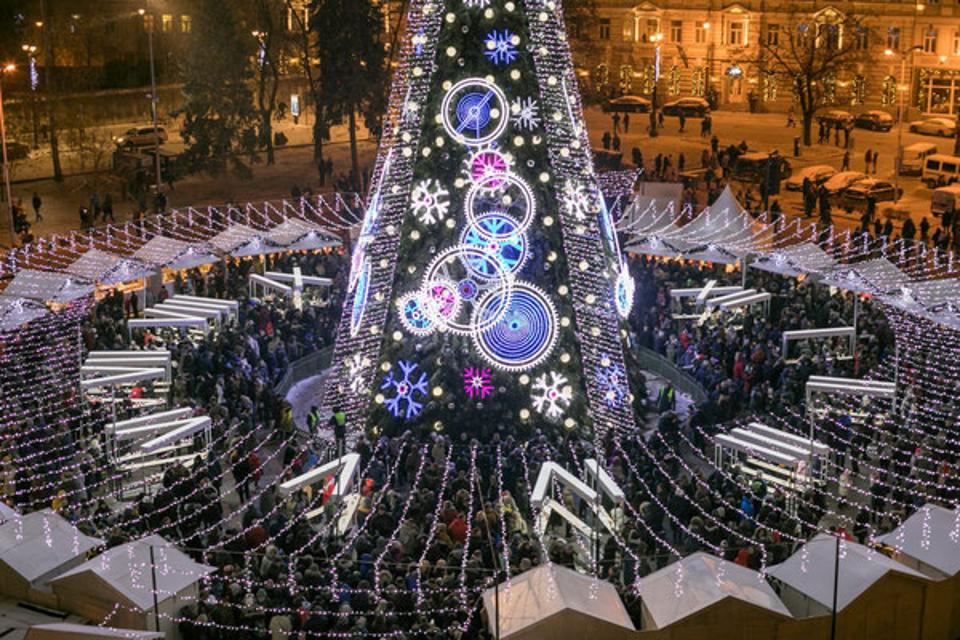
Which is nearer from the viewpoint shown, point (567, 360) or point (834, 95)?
point (567, 360)

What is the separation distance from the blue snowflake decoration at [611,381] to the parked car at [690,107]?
4048cm

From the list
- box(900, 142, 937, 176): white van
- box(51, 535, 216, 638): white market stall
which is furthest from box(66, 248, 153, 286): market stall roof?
box(900, 142, 937, 176): white van

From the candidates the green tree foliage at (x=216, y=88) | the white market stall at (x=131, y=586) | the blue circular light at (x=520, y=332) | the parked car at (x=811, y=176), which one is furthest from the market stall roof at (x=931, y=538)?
the green tree foliage at (x=216, y=88)

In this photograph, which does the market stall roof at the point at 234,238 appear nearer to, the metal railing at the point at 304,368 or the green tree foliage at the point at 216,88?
the metal railing at the point at 304,368

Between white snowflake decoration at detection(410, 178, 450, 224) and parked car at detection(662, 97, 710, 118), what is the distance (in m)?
40.8

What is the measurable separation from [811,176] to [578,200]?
1069 inches

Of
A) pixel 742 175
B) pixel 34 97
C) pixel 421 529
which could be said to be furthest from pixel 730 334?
pixel 34 97

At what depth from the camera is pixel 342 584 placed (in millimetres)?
17578

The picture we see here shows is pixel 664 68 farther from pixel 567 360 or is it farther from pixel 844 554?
pixel 844 554

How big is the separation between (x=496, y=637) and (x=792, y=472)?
25.8ft

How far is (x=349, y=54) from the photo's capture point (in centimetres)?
4631

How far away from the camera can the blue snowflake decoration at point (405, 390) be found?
22844 millimetres

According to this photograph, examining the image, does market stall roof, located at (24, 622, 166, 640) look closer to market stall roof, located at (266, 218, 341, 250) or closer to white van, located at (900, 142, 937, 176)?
market stall roof, located at (266, 218, 341, 250)

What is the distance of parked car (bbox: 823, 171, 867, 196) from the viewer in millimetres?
45750
